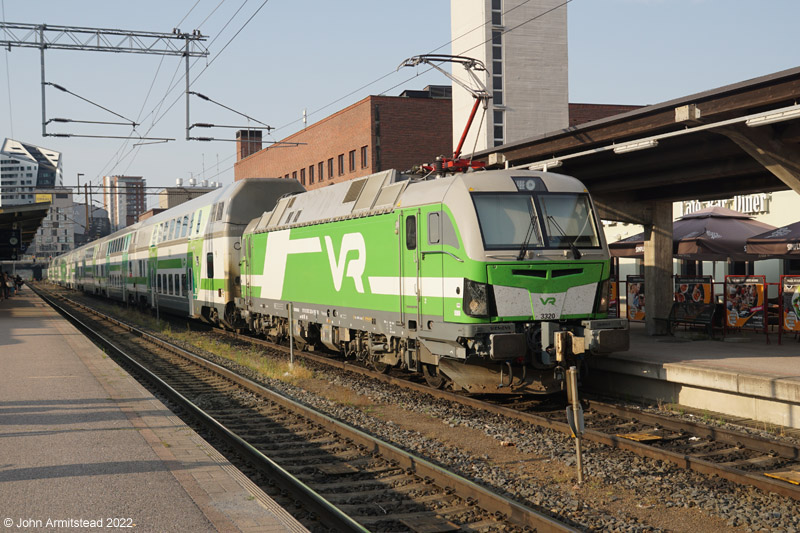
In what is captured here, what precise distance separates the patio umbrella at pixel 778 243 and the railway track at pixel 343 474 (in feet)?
30.1

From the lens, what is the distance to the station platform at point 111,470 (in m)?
5.65

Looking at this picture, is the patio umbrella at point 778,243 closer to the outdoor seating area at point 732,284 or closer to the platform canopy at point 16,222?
the outdoor seating area at point 732,284

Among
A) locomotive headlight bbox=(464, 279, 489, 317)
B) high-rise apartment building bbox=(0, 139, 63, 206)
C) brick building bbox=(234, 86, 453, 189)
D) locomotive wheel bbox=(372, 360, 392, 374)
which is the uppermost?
high-rise apartment building bbox=(0, 139, 63, 206)

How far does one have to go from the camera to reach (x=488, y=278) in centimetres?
1038

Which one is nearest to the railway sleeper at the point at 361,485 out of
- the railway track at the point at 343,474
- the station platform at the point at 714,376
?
the railway track at the point at 343,474

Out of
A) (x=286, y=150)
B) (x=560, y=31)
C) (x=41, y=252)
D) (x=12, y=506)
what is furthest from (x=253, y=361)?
(x=41, y=252)

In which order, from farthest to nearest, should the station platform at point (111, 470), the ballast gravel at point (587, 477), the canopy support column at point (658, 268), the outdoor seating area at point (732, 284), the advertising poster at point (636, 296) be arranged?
the advertising poster at point (636, 296) → the canopy support column at point (658, 268) → the outdoor seating area at point (732, 284) → the ballast gravel at point (587, 477) → the station platform at point (111, 470)

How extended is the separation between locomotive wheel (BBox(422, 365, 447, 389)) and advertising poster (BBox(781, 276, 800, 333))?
6897 millimetres

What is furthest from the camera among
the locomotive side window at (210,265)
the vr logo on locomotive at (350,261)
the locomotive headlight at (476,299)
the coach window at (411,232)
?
the locomotive side window at (210,265)

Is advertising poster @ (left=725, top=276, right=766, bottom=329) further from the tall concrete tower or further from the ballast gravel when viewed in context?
the tall concrete tower

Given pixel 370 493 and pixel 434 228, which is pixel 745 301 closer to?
pixel 434 228

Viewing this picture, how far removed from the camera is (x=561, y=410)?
439 inches

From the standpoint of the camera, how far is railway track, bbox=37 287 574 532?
6.30 m

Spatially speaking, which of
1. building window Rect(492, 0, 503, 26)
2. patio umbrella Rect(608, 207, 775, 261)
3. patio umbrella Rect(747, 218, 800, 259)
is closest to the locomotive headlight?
patio umbrella Rect(747, 218, 800, 259)
